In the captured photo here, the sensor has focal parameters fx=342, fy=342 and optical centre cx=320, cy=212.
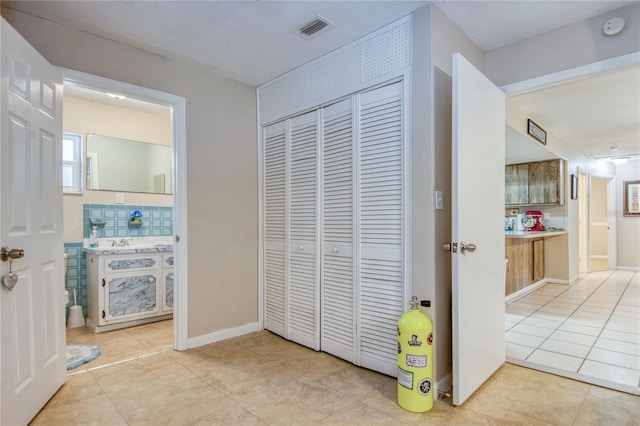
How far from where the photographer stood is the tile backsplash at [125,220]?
3.71 metres

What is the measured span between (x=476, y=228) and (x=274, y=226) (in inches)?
70.0

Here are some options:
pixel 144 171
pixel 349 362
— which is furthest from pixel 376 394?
pixel 144 171

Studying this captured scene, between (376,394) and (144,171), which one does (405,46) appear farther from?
(144,171)

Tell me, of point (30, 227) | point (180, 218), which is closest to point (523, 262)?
point (180, 218)

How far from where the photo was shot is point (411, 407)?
1.89 meters

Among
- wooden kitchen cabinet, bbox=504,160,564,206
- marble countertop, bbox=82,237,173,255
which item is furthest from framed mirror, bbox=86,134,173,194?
wooden kitchen cabinet, bbox=504,160,564,206

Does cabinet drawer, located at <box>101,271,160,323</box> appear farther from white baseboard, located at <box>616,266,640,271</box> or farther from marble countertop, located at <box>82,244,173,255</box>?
white baseboard, located at <box>616,266,640,271</box>

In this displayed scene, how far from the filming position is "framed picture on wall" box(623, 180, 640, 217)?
7031 millimetres

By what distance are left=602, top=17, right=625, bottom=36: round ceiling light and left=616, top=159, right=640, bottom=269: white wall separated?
694 centimetres

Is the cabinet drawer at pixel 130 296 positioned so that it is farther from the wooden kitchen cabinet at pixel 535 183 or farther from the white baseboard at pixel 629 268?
the white baseboard at pixel 629 268

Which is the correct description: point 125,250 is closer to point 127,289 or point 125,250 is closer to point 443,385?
point 127,289

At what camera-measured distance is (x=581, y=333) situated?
3.19 metres

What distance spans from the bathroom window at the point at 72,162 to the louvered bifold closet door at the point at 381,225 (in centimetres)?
311

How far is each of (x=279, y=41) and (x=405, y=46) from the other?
912 millimetres
